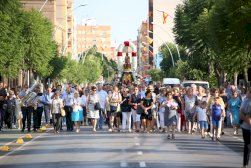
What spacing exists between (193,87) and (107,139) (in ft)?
20.9

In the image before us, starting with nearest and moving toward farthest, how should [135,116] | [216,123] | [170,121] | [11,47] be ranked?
[216,123] < [170,121] < [135,116] < [11,47]

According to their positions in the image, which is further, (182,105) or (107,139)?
(182,105)

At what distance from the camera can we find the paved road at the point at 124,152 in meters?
21.1

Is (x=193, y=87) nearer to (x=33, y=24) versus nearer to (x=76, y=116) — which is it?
(x=76, y=116)

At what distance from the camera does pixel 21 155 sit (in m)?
24.6

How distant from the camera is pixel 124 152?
24.9m

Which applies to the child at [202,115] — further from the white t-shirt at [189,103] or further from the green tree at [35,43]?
the green tree at [35,43]

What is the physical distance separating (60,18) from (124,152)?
152 m

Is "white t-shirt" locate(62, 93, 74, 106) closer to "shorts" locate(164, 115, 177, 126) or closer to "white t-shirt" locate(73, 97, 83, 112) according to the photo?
"white t-shirt" locate(73, 97, 83, 112)

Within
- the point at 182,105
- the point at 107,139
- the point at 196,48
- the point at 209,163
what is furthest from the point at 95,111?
the point at 196,48

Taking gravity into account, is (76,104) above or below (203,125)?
above

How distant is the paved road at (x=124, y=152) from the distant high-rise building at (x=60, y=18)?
90234mm

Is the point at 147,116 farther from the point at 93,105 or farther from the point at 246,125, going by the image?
the point at 246,125

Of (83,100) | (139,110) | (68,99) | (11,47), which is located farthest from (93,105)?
(11,47)
